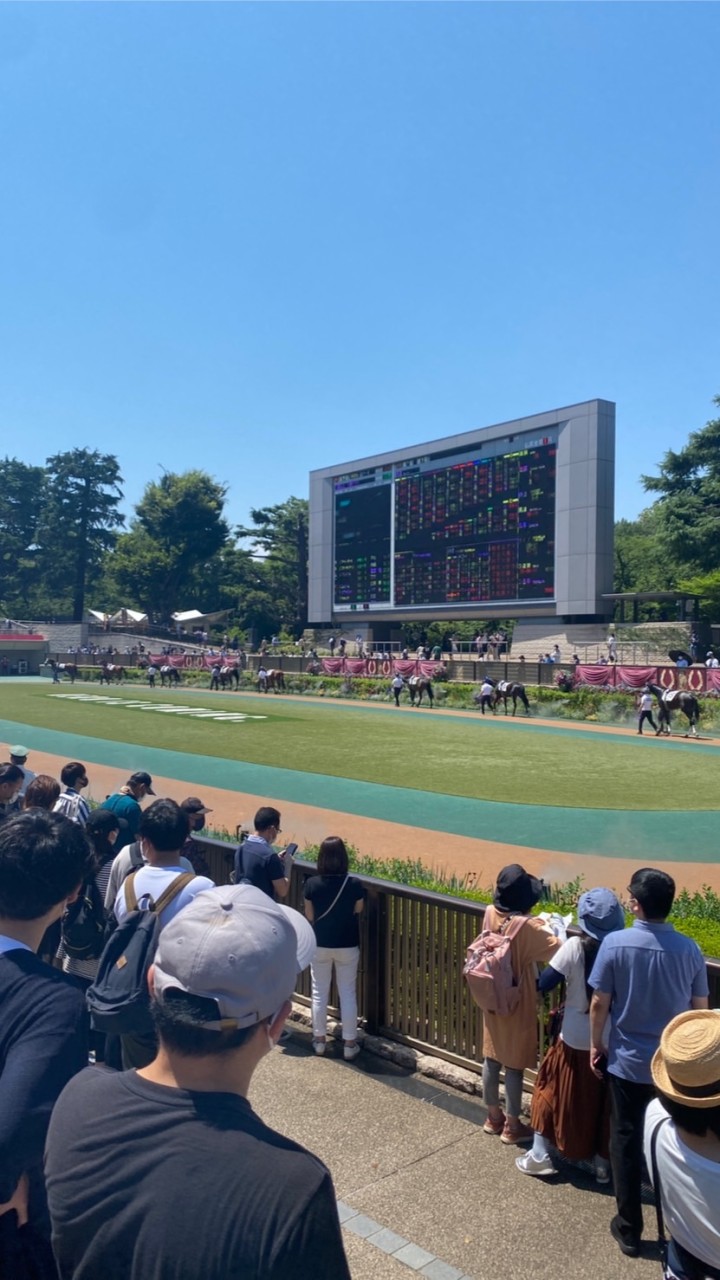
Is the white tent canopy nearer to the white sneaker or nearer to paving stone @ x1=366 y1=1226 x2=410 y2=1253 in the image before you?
the white sneaker

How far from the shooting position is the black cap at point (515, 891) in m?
4.73

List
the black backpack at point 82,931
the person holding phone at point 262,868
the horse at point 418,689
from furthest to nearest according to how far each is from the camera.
→ 1. the horse at point 418,689
2. the person holding phone at point 262,868
3. the black backpack at point 82,931

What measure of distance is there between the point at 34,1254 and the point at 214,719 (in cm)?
2912

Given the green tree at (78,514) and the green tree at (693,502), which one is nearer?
the green tree at (693,502)

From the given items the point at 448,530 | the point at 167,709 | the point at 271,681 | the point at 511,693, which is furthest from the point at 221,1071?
the point at 448,530

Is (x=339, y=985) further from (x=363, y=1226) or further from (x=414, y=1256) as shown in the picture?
(x=414, y=1256)

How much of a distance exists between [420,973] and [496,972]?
4.28 feet

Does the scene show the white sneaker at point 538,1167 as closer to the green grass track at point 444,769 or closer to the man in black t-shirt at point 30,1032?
Answer: the man in black t-shirt at point 30,1032

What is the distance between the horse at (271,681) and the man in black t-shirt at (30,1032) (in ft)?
137

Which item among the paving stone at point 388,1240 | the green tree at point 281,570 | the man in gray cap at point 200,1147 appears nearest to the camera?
the man in gray cap at point 200,1147

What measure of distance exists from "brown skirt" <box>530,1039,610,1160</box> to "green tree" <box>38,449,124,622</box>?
90.5m

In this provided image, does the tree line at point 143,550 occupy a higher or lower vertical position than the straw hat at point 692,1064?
higher

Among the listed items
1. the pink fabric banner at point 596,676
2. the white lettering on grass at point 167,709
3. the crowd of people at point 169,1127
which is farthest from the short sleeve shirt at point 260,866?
the pink fabric banner at point 596,676

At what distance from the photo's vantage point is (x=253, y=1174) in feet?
5.44
